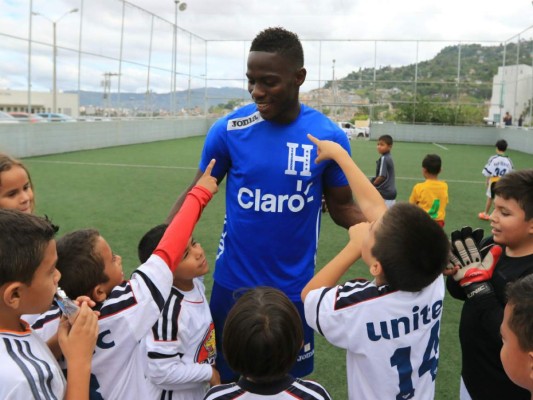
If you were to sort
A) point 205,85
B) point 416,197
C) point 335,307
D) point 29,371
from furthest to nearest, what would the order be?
point 205,85
point 416,197
point 335,307
point 29,371

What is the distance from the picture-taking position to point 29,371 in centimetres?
137

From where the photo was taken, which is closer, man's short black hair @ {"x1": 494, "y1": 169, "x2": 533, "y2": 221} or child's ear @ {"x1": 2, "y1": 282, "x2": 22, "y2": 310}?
child's ear @ {"x1": 2, "y1": 282, "x2": 22, "y2": 310}

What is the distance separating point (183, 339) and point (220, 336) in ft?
1.16

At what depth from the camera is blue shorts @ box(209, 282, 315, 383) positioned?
2.44 metres

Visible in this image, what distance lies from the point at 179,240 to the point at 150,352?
478mm

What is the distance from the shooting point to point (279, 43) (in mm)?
2324

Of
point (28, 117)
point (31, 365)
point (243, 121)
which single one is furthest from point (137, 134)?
point (31, 365)

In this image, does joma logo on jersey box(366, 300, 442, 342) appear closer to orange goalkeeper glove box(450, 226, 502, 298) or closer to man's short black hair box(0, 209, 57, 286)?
orange goalkeeper glove box(450, 226, 502, 298)

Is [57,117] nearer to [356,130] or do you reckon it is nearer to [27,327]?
[27,327]

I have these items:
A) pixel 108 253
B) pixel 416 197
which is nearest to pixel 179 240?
pixel 108 253

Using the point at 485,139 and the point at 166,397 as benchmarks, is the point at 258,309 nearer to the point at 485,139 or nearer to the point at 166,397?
the point at 166,397

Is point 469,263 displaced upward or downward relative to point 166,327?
upward

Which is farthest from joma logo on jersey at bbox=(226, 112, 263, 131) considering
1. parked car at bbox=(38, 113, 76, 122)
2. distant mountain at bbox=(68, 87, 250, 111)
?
parked car at bbox=(38, 113, 76, 122)

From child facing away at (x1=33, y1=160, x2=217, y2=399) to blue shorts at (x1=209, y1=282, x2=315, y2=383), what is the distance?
45 centimetres
